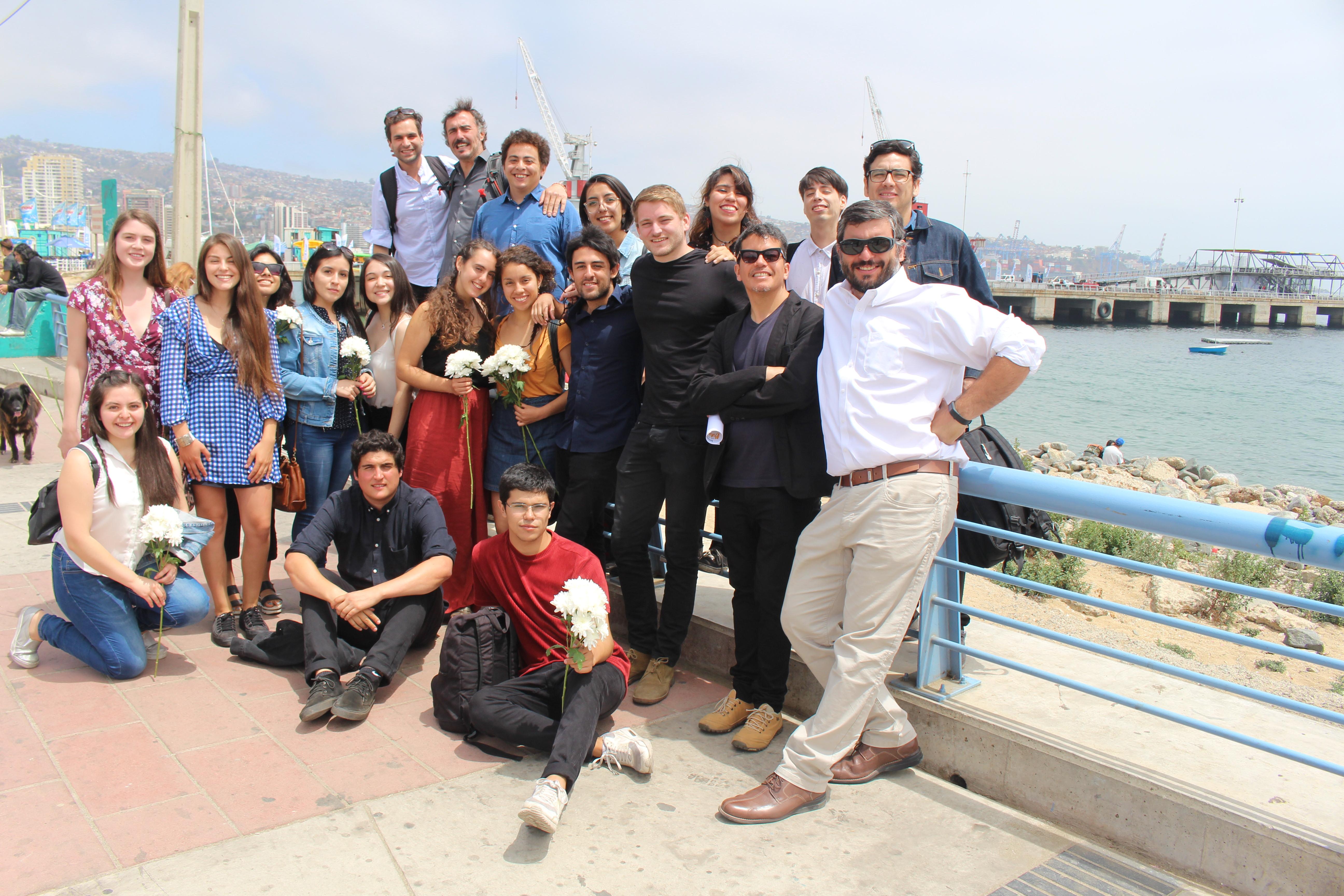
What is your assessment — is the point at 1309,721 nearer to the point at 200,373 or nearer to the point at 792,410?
the point at 792,410

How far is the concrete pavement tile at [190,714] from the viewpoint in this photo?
3.52m

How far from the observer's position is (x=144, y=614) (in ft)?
14.3

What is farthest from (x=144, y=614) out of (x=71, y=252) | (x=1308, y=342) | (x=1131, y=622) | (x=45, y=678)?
(x=71, y=252)

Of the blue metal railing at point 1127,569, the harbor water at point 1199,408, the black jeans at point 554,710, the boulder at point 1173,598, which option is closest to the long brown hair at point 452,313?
the black jeans at point 554,710

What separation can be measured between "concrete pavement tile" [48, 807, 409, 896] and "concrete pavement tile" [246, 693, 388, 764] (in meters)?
0.56

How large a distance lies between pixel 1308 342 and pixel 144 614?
92.7m

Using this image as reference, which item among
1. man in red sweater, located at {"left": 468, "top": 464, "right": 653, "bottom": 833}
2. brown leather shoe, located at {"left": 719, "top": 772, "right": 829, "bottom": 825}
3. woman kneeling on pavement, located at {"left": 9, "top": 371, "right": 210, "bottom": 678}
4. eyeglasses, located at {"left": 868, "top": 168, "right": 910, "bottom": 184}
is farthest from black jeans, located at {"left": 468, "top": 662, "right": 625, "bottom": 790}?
eyeglasses, located at {"left": 868, "top": 168, "right": 910, "bottom": 184}

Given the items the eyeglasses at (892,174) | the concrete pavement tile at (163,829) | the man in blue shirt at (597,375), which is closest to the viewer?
the concrete pavement tile at (163,829)

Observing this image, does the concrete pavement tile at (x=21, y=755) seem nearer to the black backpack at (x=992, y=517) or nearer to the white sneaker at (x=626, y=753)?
the white sneaker at (x=626, y=753)

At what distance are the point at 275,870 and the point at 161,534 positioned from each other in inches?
79.1

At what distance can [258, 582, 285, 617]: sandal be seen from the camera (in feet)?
16.4

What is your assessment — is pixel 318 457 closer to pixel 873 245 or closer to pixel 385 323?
pixel 385 323

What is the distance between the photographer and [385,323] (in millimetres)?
5441

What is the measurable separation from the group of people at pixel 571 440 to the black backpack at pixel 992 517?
1.22ft
